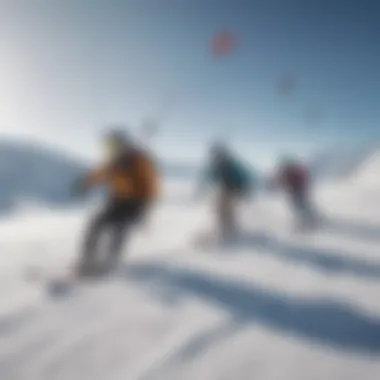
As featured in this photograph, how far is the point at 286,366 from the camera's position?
399 cm

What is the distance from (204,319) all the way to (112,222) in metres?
2.70

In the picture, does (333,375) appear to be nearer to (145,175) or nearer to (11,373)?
(11,373)

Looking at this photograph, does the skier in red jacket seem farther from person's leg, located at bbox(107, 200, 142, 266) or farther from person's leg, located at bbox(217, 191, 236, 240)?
person's leg, located at bbox(107, 200, 142, 266)

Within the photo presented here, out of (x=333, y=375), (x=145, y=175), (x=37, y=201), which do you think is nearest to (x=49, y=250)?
(x=145, y=175)

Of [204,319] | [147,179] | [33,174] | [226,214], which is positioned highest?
[33,174]

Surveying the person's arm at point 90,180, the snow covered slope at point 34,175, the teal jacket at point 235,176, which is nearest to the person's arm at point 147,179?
the person's arm at point 90,180

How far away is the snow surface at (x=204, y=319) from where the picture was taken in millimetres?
3988

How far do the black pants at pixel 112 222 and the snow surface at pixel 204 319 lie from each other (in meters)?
0.39

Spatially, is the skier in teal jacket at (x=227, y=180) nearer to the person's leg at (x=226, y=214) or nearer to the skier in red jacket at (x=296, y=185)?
the person's leg at (x=226, y=214)

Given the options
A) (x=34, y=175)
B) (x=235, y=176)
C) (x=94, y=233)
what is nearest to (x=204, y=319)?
(x=94, y=233)

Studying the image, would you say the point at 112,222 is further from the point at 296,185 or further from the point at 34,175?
the point at 34,175

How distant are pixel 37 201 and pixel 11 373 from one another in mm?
79738

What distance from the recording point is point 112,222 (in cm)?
721

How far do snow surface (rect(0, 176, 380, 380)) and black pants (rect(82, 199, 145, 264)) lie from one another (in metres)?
0.39
